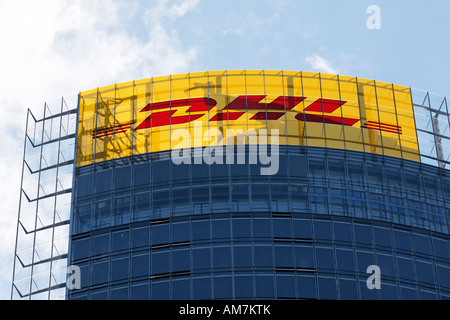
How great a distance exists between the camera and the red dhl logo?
262 feet

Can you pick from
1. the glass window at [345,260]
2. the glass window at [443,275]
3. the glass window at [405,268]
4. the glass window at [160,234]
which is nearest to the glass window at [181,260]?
the glass window at [160,234]

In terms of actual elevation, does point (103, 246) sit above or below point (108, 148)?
below

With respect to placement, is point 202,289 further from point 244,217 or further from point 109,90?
point 109,90

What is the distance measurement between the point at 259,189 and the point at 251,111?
752cm

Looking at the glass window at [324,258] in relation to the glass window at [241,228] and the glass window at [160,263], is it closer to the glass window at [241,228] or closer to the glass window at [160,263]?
→ the glass window at [241,228]

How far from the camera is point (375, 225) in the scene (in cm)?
7538

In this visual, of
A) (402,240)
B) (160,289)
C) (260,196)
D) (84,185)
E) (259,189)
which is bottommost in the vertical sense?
(160,289)

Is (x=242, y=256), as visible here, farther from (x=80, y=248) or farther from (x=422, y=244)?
(x=422, y=244)

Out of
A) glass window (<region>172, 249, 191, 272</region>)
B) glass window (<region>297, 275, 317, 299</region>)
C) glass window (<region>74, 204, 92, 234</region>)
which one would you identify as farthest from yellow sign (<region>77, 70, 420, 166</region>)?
glass window (<region>297, 275, 317, 299</region>)

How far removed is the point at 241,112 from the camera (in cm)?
7988

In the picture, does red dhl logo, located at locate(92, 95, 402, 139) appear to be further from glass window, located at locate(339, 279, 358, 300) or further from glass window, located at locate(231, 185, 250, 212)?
glass window, located at locate(339, 279, 358, 300)

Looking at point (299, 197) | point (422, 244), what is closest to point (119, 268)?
point (299, 197)
